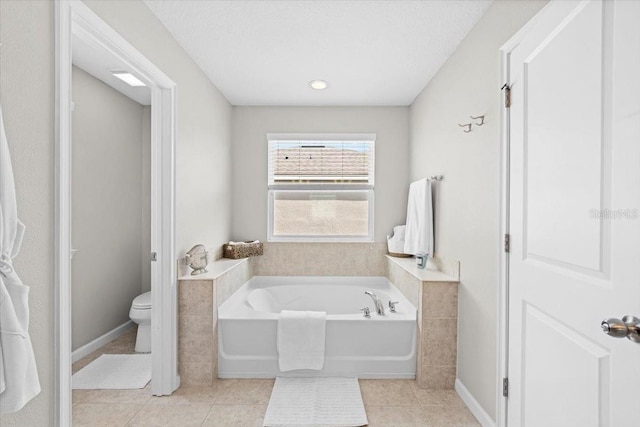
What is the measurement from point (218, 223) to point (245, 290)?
0.70 metres

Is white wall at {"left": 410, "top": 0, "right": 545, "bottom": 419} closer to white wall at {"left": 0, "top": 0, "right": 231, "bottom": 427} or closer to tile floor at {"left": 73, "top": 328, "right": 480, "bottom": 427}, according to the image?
tile floor at {"left": 73, "top": 328, "right": 480, "bottom": 427}

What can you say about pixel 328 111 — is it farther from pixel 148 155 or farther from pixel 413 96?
pixel 148 155

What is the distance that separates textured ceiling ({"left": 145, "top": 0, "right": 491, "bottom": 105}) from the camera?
2043mm

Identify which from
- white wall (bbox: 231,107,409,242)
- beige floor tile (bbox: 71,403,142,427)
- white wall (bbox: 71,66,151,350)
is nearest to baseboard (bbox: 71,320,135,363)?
white wall (bbox: 71,66,151,350)

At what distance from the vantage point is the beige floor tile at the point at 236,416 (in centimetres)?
209

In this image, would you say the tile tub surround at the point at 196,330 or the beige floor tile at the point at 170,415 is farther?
the tile tub surround at the point at 196,330

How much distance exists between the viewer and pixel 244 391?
2.46m

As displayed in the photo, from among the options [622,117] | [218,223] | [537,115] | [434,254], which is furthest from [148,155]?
[622,117]

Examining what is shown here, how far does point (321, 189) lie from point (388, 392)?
2183mm

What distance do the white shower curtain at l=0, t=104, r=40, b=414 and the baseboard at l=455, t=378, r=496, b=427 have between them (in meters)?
2.09

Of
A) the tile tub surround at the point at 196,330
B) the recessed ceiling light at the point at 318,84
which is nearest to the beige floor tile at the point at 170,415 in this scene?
the tile tub surround at the point at 196,330

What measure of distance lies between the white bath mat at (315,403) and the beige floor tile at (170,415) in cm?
42

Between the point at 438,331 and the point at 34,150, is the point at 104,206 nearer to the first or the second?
the point at 34,150

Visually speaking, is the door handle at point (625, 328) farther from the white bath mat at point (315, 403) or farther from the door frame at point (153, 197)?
the door frame at point (153, 197)
